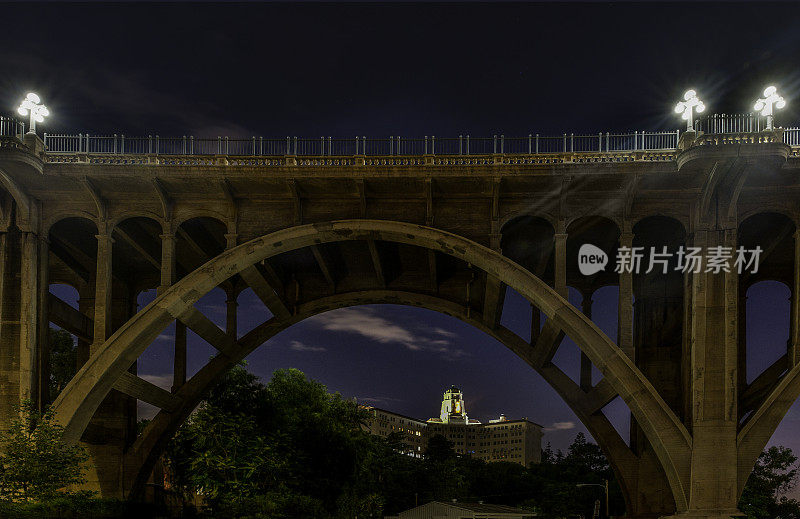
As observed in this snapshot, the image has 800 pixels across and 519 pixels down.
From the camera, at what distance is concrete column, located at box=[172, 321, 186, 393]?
37.4m

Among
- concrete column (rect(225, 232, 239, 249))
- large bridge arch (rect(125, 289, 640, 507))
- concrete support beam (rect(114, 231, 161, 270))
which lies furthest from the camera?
large bridge arch (rect(125, 289, 640, 507))

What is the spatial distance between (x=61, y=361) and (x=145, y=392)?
26700mm

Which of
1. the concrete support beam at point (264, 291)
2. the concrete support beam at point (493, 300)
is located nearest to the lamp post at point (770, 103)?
the concrete support beam at point (493, 300)

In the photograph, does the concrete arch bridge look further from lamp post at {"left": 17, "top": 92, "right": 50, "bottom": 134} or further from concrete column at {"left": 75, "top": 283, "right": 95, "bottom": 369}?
concrete column at {"left": 75, "top": 283, "right": 95, "bottom": 369}

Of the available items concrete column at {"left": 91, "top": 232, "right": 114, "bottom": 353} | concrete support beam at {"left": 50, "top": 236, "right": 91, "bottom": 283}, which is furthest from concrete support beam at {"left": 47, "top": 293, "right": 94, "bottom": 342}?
concrete column at {"left": 91, "top": 232, "right": 114, "bottom": 353}

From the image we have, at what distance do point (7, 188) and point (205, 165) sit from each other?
7.36 metres

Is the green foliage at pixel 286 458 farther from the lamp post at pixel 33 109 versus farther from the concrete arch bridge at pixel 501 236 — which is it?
the lamp post at pixel 33 109

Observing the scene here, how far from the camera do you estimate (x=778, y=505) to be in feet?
143

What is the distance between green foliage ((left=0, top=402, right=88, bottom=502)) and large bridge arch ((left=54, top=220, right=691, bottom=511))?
1099 millimetres

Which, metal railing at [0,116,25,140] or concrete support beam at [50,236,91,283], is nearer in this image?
metal railing at [0,116,25,140]

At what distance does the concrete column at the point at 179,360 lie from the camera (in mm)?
37375

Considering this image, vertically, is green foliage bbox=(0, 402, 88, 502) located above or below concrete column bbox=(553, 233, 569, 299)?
below

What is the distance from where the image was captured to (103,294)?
28.7 meters

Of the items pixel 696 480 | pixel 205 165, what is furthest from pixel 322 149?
pixel 696 480
